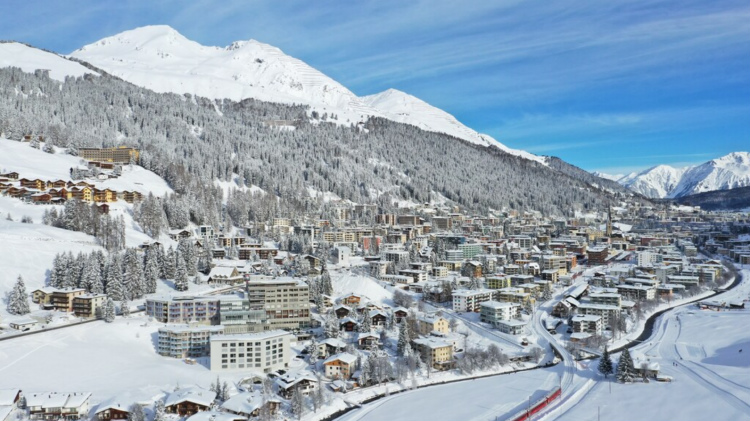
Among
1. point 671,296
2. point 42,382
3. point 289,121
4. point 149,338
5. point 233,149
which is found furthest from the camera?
point 289,121

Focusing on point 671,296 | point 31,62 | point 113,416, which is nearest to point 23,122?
point 31,62

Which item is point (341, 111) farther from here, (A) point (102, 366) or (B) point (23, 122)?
(A) point (102, 366)

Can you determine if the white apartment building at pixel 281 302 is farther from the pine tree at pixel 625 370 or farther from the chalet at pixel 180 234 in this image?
the chalet at pixel 180 234

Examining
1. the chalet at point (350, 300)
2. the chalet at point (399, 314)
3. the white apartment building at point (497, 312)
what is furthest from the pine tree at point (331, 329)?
the white apartment building at point (497, 312)

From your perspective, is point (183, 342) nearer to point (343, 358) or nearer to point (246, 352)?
point (246, 352)

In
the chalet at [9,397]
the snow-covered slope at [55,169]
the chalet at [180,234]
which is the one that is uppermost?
the snow-covered slope at [55,169]

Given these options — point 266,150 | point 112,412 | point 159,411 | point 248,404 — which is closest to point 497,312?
point 248,404
